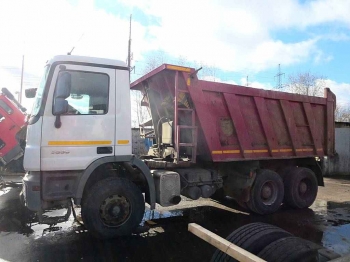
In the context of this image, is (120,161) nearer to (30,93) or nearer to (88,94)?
(88,94)

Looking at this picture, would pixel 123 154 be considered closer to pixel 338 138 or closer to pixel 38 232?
pixel 38 232

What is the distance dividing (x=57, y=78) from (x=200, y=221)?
4007 mm

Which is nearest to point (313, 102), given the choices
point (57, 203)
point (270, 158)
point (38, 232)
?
point (270, 158)

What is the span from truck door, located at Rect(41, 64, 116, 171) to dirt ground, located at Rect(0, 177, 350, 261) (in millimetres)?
1279

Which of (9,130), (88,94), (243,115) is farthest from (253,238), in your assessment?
(9,130)

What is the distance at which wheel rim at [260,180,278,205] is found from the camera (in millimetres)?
6859

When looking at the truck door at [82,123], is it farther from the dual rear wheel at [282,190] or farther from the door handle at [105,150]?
the dual rear wheel at [282,190]

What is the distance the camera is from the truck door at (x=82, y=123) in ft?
15.1

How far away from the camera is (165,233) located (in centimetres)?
539

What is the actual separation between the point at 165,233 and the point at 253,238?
2.97 meters

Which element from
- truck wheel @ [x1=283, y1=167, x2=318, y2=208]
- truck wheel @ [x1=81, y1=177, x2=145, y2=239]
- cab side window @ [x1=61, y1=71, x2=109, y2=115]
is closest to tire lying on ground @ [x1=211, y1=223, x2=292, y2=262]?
truck wheel @ [x1=81, y1=177, x2=145, y2=239]

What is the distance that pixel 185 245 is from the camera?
15.7 feet

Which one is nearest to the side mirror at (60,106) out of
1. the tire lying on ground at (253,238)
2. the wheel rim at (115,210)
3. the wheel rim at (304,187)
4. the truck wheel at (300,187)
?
the wheel rim at (115,210)

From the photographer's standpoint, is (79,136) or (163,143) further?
(163,143)
